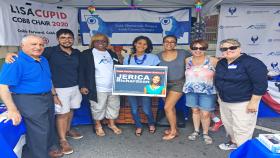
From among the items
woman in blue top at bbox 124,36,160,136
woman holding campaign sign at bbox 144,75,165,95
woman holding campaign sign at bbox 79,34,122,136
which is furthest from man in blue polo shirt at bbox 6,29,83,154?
woman holding campaign sign at bbox 144,75,165,95

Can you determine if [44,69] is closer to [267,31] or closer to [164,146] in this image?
[164,146]

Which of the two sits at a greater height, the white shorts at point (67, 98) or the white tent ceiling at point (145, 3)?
the white tent ceiling at point (145, 3)

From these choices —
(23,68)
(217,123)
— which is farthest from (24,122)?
(217,123)

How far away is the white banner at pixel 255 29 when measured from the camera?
18.5 feet

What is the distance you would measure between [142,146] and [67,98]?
1.26 meters

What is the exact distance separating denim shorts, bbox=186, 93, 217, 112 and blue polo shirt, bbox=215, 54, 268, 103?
0.29 meters

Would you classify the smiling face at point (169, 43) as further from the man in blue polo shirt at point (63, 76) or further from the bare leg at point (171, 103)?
the man in blue polo shirt at point (63, 76)

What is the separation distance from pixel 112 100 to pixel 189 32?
313 cm

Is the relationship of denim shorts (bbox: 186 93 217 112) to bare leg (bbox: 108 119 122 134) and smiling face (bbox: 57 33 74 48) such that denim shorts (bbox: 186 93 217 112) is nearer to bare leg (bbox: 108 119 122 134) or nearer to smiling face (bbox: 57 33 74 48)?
bare leg (bbox: 108 119 122 134)

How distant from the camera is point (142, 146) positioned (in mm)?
3637

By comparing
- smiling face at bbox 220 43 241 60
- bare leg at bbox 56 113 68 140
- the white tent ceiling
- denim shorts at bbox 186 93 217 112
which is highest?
the white tent ceiling

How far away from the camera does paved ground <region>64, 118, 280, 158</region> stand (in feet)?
11.1

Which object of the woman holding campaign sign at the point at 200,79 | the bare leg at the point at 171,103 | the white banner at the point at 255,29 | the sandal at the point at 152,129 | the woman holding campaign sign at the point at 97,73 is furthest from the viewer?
the white banner at the point at 255,29

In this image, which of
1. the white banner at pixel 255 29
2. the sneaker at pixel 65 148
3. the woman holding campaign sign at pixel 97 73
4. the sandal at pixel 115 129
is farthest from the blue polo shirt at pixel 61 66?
the white banner at pixel 255 29
